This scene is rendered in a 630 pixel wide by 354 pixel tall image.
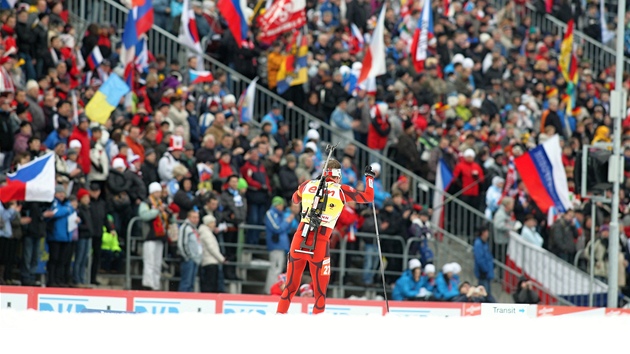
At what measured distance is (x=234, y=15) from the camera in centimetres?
2670

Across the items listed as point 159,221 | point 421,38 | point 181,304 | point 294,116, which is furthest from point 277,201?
point 421,38

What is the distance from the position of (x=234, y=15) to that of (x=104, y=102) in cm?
406

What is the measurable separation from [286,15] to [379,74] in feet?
7.16

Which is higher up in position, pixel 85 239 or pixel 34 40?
pixel 34 40

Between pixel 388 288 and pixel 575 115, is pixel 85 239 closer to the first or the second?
pixel 388 288

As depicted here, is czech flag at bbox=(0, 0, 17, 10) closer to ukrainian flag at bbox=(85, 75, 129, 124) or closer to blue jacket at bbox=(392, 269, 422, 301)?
ukrainian flag at bbox=(85, 75, 129, 124)

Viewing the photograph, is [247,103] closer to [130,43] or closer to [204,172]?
[130,43]

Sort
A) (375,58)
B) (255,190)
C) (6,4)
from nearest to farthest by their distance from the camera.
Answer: (255,190), (6,4), (375,58)

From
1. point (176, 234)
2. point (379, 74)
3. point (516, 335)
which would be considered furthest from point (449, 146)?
point (516, 335)

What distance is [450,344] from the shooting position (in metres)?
14.2

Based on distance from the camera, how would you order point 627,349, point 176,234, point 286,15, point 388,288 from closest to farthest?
point 627,349 → point 176,234 → point 388,288 → point 286,15

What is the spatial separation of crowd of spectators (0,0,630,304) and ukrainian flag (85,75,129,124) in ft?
0.91

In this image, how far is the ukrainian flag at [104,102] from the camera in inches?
932

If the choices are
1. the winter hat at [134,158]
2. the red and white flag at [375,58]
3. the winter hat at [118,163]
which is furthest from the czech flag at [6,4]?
the red and white flag at [375,58]
